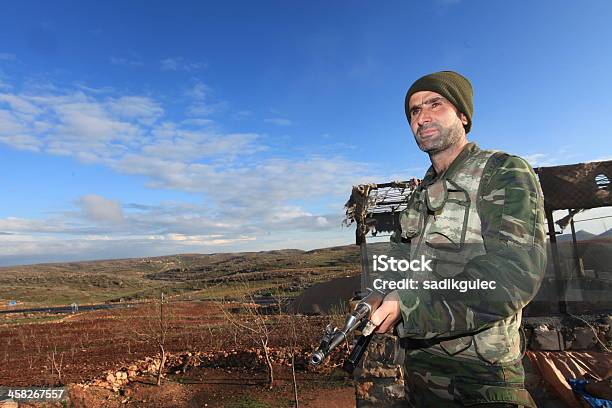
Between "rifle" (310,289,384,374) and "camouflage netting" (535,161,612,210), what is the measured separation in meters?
5.63

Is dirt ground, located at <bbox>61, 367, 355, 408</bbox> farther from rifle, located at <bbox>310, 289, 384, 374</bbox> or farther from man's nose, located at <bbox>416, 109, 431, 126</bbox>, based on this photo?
man's nose, located at <bbox>416, 109, 431, 126</bbox>

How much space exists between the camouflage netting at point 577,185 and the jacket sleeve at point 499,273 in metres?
5.44

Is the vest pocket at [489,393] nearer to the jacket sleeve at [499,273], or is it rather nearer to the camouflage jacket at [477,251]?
the camouflage jacket at [477,251]

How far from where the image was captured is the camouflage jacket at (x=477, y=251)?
1000 mm

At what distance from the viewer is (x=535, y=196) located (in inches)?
43.9

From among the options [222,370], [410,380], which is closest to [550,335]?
[410,380]

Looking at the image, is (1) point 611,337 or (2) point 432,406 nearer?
(2) point 432,406

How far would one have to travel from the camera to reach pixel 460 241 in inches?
49.9

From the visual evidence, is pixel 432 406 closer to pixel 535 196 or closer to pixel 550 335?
pixel 535 196

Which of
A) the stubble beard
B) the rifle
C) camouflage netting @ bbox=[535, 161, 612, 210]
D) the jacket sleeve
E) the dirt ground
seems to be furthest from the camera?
the dirt ground

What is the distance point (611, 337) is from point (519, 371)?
5.63 m

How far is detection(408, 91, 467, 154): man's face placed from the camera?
55.4 inches

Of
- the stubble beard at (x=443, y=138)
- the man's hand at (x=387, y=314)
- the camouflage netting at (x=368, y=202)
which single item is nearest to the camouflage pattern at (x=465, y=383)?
the man's hand at (x=387, y=314)

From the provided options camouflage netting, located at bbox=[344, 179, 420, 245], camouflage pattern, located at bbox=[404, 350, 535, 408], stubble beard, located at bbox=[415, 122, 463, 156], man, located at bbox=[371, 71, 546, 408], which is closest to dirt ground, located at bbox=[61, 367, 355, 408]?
camouflage netting, located at bbox=[344, 179, 420, 245]
